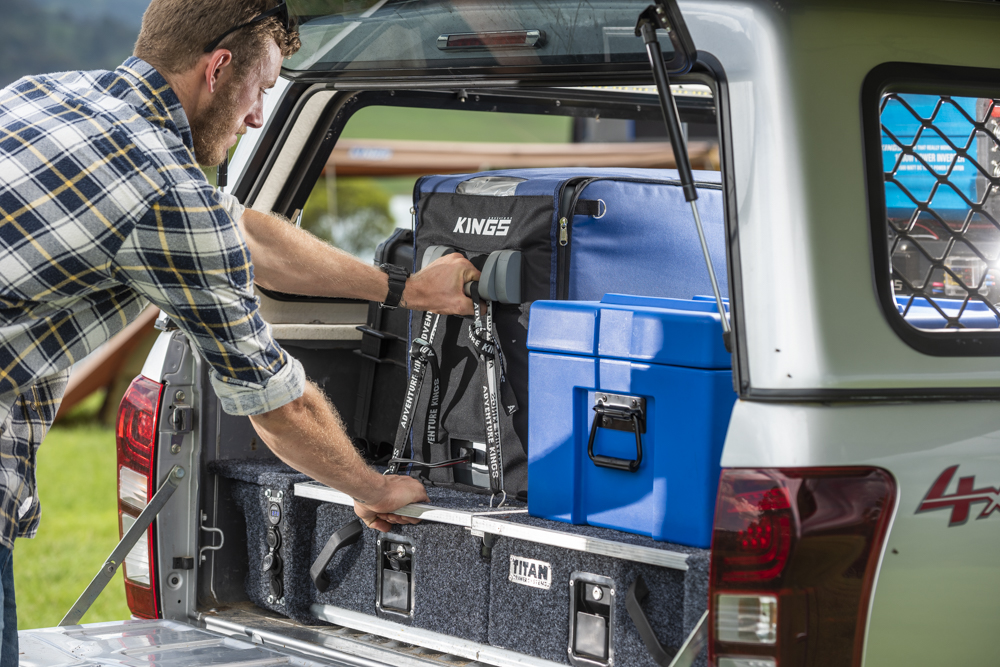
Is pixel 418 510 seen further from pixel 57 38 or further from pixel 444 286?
pixel 57 38

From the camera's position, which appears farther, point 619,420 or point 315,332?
point 315,332

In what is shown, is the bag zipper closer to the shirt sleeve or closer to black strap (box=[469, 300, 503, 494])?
black strap (box=[469, 300, 503, 494])

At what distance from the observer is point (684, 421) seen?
2131 millimetres

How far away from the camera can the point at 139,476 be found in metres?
2.94

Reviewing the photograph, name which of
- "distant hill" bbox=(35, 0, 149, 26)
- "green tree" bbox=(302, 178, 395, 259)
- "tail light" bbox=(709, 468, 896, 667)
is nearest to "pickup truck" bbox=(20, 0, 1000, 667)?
"tail light" bbox=(709, 468, 896, 667)

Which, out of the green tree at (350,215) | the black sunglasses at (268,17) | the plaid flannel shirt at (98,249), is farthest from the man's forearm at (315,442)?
the green tree at (350,215)

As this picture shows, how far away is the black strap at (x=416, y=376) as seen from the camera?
2.81 meters

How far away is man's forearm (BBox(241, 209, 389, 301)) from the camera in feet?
9.57

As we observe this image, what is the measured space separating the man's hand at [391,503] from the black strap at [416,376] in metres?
0.18

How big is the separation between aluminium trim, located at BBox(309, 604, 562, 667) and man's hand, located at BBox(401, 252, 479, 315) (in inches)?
29.2

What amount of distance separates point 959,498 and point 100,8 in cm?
3238

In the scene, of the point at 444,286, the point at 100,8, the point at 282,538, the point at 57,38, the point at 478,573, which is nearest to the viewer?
the point at 478,573

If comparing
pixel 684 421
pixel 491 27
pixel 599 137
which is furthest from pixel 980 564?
pixel 599 137

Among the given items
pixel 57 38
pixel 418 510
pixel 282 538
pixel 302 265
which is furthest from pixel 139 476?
pixel 57 38
